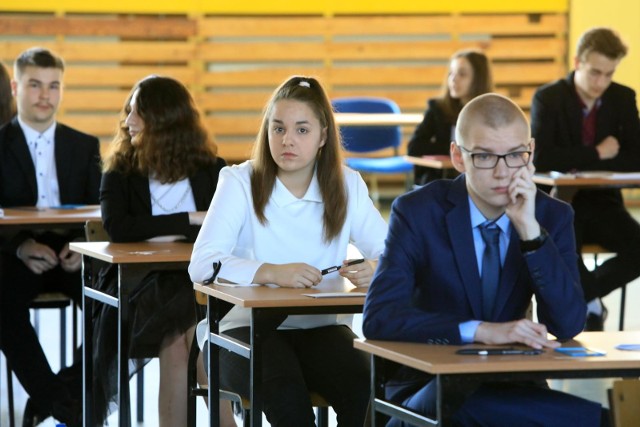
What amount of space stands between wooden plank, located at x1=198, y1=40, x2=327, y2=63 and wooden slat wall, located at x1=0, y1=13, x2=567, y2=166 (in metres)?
0.01

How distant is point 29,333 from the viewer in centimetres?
501

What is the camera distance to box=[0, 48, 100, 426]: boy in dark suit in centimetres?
501

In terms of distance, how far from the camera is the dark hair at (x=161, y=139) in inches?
184

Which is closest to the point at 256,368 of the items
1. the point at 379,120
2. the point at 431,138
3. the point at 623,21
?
the point at 431,138

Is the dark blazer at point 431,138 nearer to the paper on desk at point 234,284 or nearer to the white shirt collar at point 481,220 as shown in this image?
the paper on desk at point 234,284

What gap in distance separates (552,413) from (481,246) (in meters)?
0.47

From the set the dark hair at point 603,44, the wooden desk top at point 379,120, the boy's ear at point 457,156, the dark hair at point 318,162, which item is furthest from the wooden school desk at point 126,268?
the wooden desk top at point 379,120

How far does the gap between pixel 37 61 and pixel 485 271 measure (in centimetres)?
334

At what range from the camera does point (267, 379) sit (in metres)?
3.42

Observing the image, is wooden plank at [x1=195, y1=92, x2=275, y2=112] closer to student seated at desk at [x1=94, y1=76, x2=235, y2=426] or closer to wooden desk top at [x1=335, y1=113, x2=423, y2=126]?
wooden desk top at [x1=335, y1=113, x2=423, y2=126]

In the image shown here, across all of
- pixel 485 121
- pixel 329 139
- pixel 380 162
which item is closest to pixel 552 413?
pixel 485 121

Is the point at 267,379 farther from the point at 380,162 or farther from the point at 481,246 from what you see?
the point at 380,162

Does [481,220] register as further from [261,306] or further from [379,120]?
[379,120]

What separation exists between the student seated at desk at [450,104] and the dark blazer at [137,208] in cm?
344
